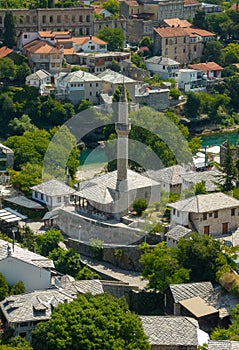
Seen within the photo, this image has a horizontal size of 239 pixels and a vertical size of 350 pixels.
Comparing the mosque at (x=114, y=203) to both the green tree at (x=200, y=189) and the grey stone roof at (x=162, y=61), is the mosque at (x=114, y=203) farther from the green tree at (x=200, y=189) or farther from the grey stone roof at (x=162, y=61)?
the grey stone roof at (x=162, y=61)

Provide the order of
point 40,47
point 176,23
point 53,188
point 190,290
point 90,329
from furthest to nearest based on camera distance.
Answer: point 176,23
point 40,47
point 53,188
point 190,290
point 90,329

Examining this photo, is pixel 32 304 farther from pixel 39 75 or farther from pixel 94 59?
pixel 94 59

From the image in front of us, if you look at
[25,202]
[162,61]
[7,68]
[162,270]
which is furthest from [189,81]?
[162,270]

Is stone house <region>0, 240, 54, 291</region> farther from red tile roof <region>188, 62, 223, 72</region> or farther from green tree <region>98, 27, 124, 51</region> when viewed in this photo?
green tree <region>98, 27, 124, 51</region>

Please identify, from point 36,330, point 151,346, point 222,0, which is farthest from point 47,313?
point 222,0

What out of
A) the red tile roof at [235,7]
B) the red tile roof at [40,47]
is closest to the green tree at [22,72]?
the red tile roof at [40,47]

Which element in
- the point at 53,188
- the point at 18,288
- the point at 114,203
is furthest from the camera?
the point at 53,188

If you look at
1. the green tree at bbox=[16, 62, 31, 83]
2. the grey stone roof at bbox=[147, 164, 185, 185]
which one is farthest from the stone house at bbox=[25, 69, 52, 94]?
the grey stone roof at bbox=[147, 164, 185, 185]

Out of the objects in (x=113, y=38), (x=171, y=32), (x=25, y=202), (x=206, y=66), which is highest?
(x=171, y=32)
